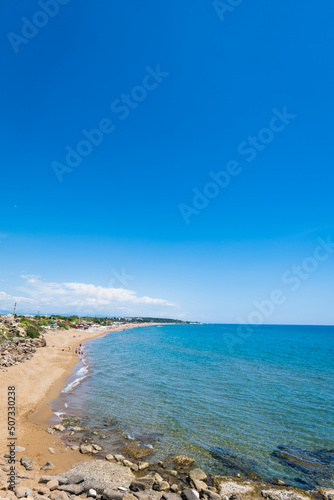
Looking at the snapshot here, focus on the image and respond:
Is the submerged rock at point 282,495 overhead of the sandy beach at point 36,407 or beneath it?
overhead

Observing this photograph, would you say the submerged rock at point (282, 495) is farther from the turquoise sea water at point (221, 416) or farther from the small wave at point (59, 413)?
the small wave at point (59, 413)

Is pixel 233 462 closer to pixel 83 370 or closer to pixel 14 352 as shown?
pixel 83 370

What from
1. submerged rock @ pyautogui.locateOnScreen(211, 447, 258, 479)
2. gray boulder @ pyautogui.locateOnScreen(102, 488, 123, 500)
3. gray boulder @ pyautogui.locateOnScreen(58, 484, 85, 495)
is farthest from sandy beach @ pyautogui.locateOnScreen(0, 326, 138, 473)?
submerged rock @ pyautogui.locateOnScreen(211, 447, 258, 479)

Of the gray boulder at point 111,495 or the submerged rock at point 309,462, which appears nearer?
the gray boulder at point 111,495

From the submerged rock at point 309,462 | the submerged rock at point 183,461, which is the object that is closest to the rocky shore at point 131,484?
the submerged rock at point 183,461

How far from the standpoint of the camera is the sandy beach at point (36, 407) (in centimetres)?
1549

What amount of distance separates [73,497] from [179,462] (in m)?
6.66

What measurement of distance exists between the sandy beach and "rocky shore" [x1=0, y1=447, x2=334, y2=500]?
1.06 m

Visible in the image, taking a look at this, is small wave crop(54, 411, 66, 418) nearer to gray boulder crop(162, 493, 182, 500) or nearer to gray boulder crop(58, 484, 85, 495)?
gray boulder crop(58, 484, 85, 495)

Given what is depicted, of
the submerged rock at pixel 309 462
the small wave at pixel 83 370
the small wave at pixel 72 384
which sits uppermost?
the submerged rock at pixel 309 462

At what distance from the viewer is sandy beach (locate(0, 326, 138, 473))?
15492 mm

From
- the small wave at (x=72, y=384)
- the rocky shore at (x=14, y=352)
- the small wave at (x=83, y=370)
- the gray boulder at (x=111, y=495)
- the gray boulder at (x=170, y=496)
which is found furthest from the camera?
the small wave at (x=83, y=370)

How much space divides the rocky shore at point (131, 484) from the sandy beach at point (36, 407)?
1061 millimetres

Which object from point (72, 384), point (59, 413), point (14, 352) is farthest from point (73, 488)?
point (14, 352)
